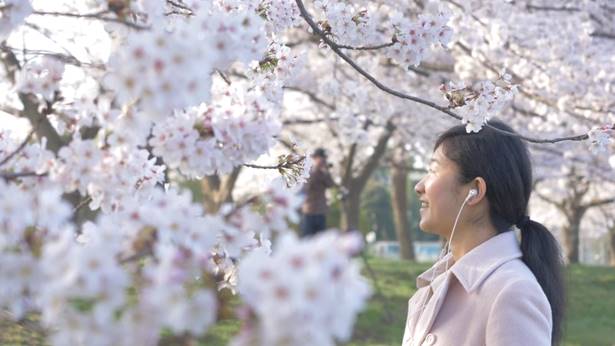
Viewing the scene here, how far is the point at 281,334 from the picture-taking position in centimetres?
104

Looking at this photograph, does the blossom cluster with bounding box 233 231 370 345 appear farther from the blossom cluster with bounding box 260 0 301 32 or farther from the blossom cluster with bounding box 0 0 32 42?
the blossom cluster with bounding box 260 0 301 32

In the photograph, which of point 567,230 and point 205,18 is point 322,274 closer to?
point 205,18

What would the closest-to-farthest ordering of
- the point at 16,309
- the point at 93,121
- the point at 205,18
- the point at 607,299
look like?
the point at 16,309, the point at 205,18, the point at 93,121, the point at 607,299

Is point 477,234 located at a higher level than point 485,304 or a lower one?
higher

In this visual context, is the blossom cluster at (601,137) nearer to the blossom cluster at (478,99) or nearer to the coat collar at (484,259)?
the blossom cluster at (478,99)

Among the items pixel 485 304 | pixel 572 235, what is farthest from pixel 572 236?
pixel 485 304

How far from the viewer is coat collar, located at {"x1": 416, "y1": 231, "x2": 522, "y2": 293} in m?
2.54

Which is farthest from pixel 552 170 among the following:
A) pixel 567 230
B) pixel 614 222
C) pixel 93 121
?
pixel 93 121

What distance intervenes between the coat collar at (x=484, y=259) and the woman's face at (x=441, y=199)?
108 mm

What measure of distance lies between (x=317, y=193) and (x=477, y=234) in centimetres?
731

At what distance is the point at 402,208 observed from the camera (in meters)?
18.2

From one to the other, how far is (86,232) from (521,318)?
52.1 inches

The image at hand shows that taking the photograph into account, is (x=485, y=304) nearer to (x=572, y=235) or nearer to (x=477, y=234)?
(x=477, y=234)

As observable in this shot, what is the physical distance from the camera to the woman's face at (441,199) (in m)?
2.61
